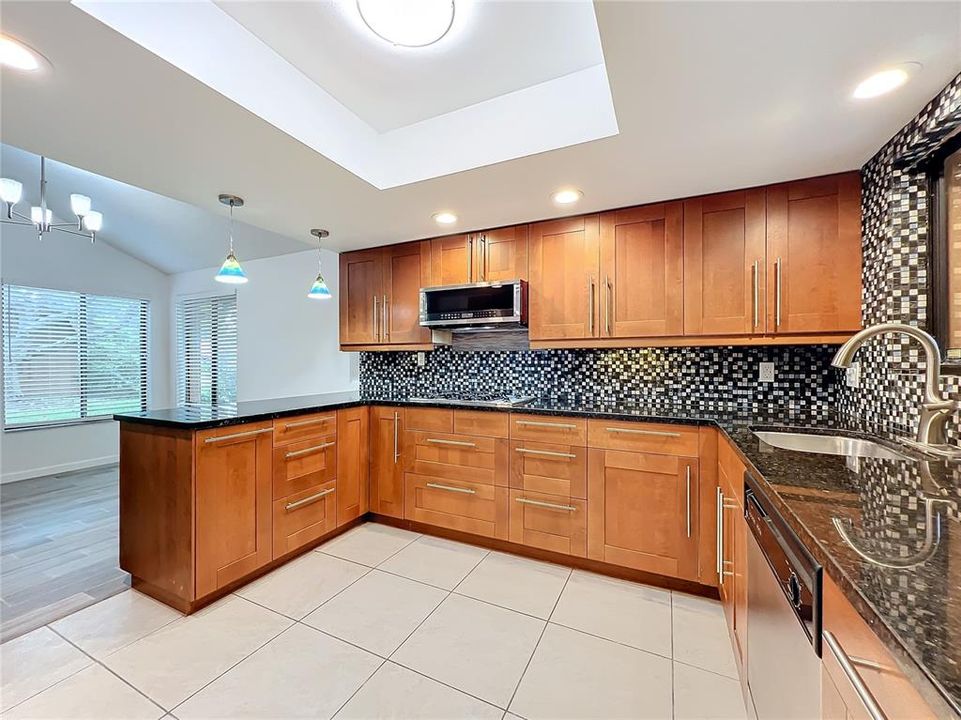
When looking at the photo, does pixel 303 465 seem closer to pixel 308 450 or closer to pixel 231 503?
pixel 308 450

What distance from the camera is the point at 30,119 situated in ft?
5.36

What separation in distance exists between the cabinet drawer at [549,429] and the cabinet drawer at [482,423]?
0.06 metres

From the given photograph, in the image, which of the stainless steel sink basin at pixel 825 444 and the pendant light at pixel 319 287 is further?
the pendant light at pixel 319 287

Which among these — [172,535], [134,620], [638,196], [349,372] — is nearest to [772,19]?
[638,196]

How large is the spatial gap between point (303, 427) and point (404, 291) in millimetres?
1301

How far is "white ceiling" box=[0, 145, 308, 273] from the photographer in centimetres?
398

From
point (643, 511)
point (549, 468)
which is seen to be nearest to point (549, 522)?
point (549, 468)

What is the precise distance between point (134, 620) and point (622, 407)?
108 inches

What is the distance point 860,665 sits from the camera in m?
0.61

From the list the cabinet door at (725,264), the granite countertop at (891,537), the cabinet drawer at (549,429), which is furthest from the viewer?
the cabinet drawer at (549,429)

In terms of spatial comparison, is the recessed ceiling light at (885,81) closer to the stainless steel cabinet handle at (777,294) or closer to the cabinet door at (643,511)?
the stainless steel cabinet handle at (777,294)

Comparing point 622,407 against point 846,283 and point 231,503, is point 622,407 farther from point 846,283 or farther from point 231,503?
point 231,503

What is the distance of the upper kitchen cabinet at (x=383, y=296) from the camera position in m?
3.26

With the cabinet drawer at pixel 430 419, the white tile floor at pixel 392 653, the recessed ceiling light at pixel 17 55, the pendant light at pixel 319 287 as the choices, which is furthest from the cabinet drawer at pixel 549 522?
the recessed ceiling light at pixel 17 55
